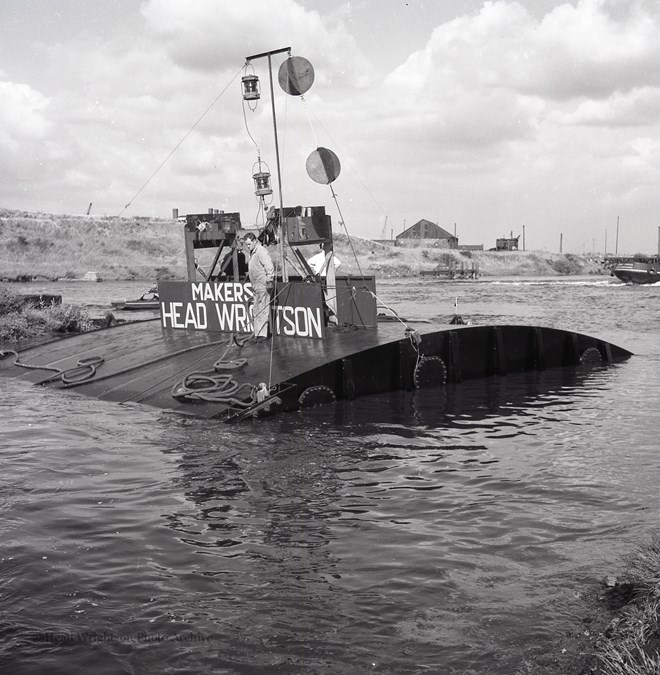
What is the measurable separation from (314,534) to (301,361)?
666 centimetres

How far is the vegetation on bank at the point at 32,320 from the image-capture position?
2817 centimetres

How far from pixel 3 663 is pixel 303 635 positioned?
206 cm

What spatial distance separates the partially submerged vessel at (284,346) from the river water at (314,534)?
28.5 inches

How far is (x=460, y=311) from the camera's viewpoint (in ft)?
154

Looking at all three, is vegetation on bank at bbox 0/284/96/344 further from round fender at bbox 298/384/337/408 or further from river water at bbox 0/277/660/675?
round fender at bbox 298/384/337/408

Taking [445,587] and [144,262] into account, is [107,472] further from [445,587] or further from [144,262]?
[144,262]

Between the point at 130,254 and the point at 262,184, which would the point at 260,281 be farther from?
the point at 130,254

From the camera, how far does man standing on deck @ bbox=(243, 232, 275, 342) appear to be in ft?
50.8

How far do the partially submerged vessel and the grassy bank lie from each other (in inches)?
2925

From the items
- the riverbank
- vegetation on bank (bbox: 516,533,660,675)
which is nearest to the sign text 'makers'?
the riverbank

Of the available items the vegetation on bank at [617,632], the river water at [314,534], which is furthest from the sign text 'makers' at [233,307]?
the vegetation on bank at [617,632]

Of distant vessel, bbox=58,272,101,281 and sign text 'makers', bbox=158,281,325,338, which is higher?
sign text 'makers', bbox=158,281,325,338

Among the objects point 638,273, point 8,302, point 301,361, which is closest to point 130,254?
point 638,273

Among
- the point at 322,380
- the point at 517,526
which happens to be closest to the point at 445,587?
the point at 517,526
